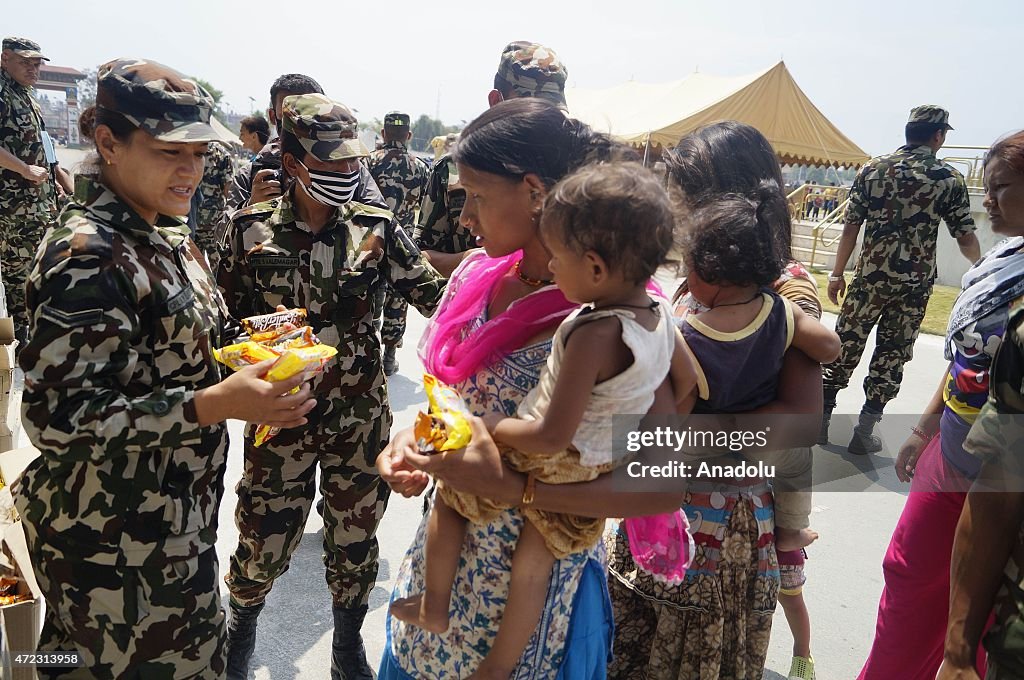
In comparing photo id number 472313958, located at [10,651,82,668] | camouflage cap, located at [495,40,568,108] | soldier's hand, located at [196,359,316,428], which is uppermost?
camouflage cap, located at [495,40,568,108]

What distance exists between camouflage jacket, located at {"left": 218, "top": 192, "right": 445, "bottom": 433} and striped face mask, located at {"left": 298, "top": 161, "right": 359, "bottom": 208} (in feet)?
0.32

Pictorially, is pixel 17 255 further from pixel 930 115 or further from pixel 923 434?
pixel 930 115

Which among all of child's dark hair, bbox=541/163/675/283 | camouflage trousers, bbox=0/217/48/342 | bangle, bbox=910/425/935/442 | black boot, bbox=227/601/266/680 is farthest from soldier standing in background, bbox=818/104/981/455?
camouflage trousers, bbox=0/217/48/342

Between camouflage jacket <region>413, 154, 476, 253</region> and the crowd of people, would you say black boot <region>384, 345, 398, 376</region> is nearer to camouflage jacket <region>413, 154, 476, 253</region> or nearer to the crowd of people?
camouflage jacket <region>413, 154, 476, 253</region>

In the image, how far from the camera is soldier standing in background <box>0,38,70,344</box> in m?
Answer: 5.75

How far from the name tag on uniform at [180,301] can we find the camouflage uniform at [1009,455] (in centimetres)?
185

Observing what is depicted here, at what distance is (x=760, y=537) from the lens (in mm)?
2021

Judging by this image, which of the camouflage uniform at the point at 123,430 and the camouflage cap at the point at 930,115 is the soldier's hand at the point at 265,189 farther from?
the camouflage cap at the point at 930,115

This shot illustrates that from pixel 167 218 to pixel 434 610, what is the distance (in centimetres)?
144

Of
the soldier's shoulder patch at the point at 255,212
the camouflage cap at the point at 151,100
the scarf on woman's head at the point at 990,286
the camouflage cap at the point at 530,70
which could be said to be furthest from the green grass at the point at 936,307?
the camouflage cap at the point at 151,100

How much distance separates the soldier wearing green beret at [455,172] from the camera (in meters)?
3.21

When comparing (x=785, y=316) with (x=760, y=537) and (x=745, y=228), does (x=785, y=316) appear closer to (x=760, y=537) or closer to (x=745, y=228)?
(x=745, y=228)

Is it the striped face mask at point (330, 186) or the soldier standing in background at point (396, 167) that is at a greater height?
the striped face mask at point (330, 186)

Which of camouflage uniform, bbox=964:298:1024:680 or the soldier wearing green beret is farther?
the soldier wearing green beret
